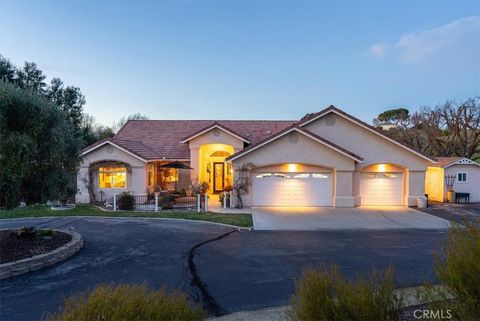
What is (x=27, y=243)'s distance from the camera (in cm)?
946

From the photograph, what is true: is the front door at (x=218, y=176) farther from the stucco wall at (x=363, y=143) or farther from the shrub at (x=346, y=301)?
the shrub at (x=346, y=301)

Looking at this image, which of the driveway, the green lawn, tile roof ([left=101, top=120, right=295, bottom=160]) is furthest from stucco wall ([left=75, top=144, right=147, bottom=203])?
the driveway

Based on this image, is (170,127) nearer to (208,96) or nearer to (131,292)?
(208,96)

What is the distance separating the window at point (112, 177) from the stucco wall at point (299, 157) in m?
7.95

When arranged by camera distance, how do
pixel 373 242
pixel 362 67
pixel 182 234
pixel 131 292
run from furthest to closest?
pixel 362 67
pixel 182 234
pixel 373 242
pixel 131 292

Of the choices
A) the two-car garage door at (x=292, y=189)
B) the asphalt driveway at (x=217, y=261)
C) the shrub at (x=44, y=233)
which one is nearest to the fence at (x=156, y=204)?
the two-car garage door at (x=292, y=189)

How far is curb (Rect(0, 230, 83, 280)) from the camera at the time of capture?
24.7 ft

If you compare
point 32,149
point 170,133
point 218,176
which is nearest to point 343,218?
point 218,176

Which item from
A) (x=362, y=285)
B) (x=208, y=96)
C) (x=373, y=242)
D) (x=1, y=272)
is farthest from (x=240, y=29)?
(x=362, y=285)

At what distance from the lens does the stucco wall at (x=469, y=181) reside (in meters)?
22.5

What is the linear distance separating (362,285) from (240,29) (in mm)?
20319

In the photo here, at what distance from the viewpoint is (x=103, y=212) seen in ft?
56.7

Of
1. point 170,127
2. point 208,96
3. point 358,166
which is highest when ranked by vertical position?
point 208,96

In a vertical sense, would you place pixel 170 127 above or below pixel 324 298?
above
